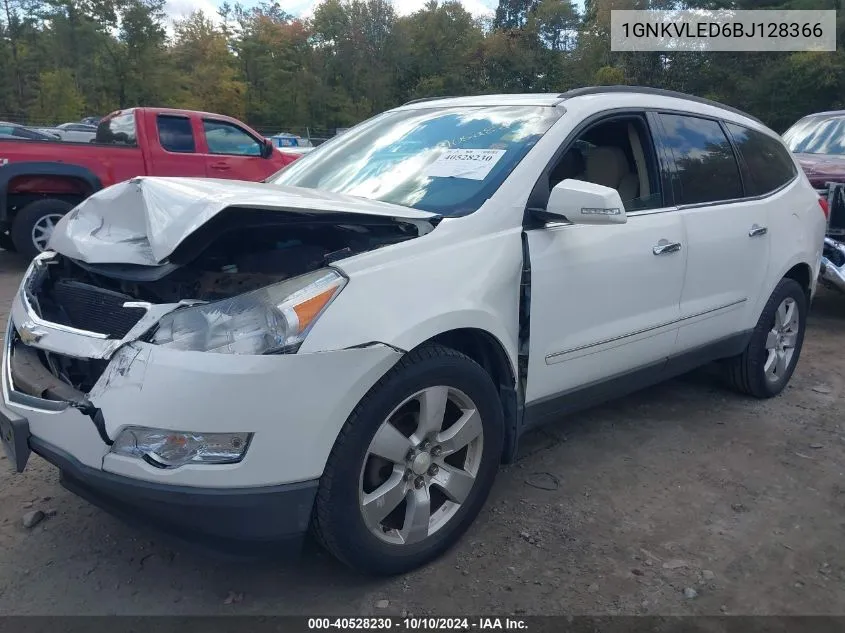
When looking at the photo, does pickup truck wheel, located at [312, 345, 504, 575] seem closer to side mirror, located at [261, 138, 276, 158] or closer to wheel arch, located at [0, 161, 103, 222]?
wheel arch, located at [0, 161, 103, 222]

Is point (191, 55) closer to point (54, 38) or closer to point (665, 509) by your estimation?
point (54, 38)

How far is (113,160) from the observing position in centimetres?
848

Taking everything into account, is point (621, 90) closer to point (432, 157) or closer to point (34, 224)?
point (432, 157)

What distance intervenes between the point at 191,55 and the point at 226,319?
58956mm

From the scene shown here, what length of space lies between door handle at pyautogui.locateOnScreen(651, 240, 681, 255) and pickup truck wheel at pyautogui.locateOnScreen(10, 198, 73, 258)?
6.98m

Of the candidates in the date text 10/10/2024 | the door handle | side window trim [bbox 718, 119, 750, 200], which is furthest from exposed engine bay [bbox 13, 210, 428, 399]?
side window trim [bbox 718, 119, 750, 200]

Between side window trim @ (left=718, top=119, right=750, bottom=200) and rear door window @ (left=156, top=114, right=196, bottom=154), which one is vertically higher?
rear door window @ (left=156, top=114, right=196, bottom=154)

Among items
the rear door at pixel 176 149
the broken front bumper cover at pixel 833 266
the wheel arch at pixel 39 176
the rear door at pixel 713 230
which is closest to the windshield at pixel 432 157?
the rear door at pixel 713 230

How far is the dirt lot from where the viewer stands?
2.39 metres

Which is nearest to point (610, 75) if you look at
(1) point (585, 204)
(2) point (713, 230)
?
(2) point (713, 230)

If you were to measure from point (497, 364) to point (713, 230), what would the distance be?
1616mm

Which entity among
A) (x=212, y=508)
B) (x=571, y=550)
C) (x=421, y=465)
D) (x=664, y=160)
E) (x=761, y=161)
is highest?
(x=664, y=160)

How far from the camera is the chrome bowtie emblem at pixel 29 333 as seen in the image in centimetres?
243

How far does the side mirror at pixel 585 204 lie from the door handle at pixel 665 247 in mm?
625
